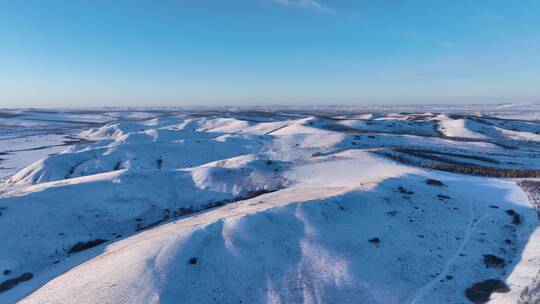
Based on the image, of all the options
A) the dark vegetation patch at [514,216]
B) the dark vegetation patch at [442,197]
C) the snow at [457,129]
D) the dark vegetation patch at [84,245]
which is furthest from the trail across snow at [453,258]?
the snow at [457,129]

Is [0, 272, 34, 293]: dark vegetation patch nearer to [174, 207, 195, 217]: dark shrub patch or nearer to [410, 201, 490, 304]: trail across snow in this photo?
[174, 207, 195, 217]: dark shrub patch

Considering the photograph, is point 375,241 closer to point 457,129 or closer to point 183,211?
point 183,211

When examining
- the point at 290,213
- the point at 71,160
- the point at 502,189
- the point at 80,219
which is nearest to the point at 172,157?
the point at 71,160

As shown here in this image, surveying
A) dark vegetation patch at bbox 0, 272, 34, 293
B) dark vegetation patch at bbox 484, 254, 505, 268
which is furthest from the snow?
dark vegetation patch at bbox 0, 272, 34, 293

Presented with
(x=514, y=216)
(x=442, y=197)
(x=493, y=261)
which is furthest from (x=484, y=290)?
(x=442, y=197)

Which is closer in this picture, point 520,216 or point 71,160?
point 520,216

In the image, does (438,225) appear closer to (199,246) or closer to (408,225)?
(408,225)
